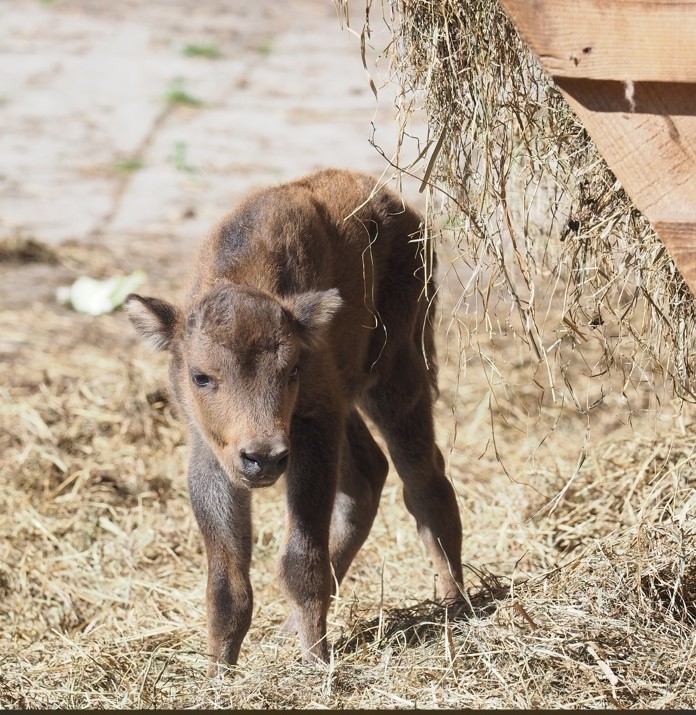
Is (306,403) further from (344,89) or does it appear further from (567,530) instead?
(344,89)

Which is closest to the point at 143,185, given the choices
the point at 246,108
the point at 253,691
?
the point at 246,108

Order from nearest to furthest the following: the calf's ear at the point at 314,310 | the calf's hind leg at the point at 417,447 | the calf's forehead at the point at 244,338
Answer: the calf's forehead at the point at 244,338
the calf's ear at the point at 314,310
the calf's hind leg at the point at 417,447

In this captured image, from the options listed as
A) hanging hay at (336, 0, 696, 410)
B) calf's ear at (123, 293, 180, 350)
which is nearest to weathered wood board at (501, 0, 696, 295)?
hanging hay at (336, 0, 696, 410)

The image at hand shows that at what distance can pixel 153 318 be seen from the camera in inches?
214

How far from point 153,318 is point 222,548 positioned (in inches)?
42.6

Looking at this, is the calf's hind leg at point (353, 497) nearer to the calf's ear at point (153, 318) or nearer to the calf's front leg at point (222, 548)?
the calf's front leg at point (222, 548)

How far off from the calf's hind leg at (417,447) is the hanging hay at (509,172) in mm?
840

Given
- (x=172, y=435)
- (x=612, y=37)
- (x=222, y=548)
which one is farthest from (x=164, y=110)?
(x=612, y=37)

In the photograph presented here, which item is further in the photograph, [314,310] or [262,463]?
[314,310]

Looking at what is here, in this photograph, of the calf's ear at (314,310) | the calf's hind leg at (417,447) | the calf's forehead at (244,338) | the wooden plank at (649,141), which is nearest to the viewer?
Answer: the wooden plank at (649,141)

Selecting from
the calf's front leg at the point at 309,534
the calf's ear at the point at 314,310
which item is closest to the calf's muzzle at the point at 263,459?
the calf's front leg at the point at 309,534

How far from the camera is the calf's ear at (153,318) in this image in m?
5.41

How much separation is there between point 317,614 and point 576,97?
8.26 feet

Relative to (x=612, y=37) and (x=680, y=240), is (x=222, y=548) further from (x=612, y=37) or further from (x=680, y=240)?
(x=612, y=37)
